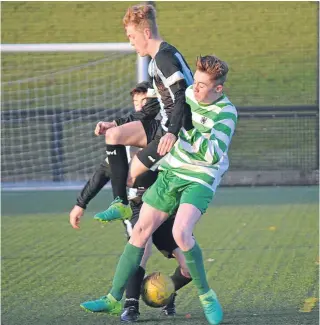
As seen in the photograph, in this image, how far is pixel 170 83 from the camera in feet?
17.7

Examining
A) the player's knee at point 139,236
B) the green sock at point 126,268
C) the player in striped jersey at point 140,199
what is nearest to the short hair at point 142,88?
the player in striped jersey at point 140,199

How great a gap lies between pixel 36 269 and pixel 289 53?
10.5 m

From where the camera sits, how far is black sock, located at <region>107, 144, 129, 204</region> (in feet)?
18.5

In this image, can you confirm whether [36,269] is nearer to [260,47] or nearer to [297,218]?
[297,218]

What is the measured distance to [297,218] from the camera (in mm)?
9797

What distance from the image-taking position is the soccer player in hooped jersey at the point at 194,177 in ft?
17.0

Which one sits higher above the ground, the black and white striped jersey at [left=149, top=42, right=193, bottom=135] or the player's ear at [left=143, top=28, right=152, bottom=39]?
the player's ear at [left=143, top=28, right=152, bottom=39]

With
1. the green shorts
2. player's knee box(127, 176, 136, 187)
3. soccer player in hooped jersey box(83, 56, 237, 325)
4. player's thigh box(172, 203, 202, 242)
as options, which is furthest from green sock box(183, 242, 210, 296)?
player's knee box(127, 176, 136, 187)

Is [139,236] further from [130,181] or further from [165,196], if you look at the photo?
[130,181]

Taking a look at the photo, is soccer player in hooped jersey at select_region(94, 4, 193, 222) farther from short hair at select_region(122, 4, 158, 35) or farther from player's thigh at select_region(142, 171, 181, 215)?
player's thigh at select_region(142, 171, 181, 215)

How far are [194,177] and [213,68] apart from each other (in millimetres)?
636

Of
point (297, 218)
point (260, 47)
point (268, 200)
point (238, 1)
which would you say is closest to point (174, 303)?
point (297, 218)

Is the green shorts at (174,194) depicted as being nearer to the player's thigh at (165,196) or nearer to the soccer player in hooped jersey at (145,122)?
the player's thigh at (165,196)

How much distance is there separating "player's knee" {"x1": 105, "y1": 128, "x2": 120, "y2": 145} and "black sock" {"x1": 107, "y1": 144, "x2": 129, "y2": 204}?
6cm
